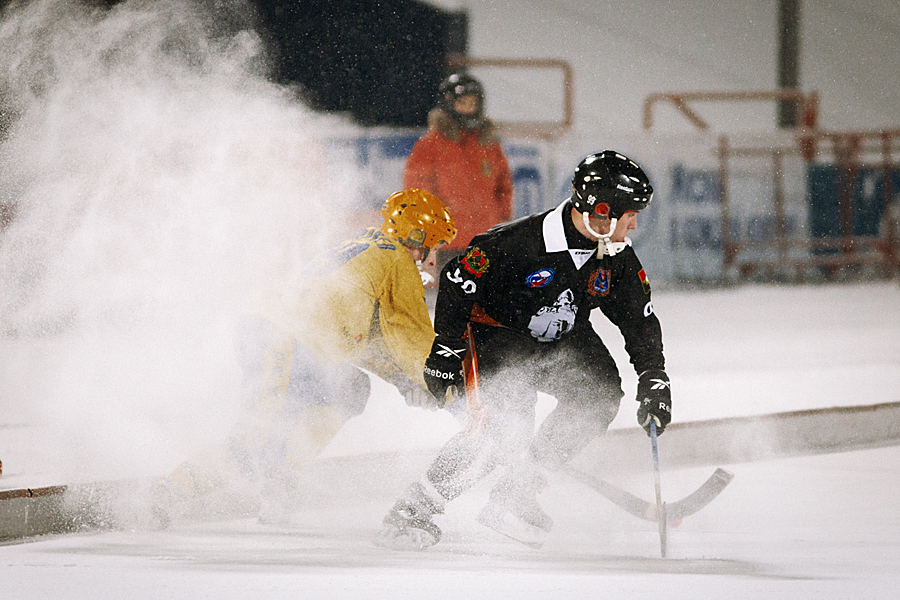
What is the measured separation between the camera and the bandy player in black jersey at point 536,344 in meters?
3.43

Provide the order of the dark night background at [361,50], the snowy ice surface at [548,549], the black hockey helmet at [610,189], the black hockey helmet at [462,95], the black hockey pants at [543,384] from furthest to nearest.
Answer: the dark night background at [361,50], the black hockey helmet at [462,95], the black hockey pants at [543,384], the black hockey helmet at [610,189], the snowy ice surface at [548,549]

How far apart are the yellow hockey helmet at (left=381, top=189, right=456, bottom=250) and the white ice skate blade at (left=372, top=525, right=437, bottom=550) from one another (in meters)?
0.94

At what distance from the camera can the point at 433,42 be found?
17.5 metres

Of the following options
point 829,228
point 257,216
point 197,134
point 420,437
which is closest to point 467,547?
point 420,437

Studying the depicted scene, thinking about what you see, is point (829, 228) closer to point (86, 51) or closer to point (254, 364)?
point (86, 51)

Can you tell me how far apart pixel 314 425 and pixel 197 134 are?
611cm

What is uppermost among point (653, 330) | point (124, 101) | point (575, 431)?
point (124, 101)

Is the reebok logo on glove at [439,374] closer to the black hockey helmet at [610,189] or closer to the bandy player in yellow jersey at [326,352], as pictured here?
the bandy player in yellow jersey at [326,352]

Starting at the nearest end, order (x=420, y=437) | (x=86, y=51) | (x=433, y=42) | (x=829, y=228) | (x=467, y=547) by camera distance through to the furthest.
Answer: (x=467, y=547) < (x=420, y=437) < (x=86, y=51) < (x=829, y=228) < (x=433, y=42)

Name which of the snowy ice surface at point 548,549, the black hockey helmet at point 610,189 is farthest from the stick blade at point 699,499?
the black hockey helmet at point 610,189

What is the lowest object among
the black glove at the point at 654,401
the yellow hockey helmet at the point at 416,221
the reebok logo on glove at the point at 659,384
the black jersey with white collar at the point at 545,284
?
the black glove at the point at 654,401

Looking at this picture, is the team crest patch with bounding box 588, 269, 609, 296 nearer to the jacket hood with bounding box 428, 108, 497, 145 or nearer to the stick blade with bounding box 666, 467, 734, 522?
the stick blade with bounding box 666, 467, 734, 522

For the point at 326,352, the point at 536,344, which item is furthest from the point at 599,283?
Answer: the point at 326,352

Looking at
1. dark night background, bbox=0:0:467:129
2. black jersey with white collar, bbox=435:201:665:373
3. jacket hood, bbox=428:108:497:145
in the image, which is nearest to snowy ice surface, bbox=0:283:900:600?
black jersey with white collar, bbox=435:201:665:373
